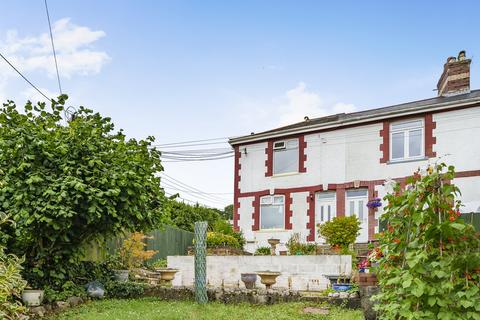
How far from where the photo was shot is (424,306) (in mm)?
3080

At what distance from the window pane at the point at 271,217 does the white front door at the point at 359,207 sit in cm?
265

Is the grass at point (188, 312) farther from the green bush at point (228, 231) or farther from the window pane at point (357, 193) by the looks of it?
the window pane at point (357, 193)

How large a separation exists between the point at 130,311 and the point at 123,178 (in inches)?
98.2

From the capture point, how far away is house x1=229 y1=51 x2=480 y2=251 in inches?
608

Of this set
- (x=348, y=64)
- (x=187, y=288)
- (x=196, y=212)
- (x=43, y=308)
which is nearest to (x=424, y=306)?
(x=43, y=308)

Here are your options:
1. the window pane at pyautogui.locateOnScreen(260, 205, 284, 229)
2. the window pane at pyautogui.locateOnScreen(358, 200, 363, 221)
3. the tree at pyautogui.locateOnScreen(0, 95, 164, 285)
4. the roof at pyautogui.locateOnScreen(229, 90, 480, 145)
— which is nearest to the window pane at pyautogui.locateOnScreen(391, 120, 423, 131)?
the roof at pyautogui.locateOnScreen(229, 90, 480, 145)

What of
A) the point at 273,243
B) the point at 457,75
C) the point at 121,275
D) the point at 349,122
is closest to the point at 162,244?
the point at 273,243

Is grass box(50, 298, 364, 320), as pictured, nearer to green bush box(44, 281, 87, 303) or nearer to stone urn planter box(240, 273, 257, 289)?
green bush box(44, 281, 87, 303)

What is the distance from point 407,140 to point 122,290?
1051 centimetres

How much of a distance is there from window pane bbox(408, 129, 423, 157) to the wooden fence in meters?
8.54

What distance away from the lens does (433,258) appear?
3.12 meters

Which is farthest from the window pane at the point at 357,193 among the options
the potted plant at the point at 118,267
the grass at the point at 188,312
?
the grass at the point at 188,312

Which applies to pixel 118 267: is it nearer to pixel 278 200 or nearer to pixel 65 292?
pixel 65 292

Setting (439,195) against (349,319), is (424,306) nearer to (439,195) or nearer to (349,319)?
(439,195)
